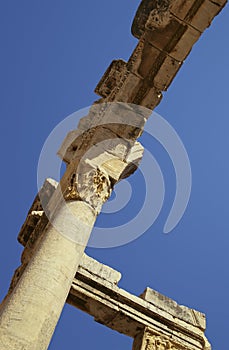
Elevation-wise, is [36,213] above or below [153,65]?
below

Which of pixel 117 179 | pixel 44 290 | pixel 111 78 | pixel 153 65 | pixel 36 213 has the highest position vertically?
pixel 111 78

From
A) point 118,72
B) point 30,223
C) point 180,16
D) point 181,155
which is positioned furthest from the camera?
point 181,155

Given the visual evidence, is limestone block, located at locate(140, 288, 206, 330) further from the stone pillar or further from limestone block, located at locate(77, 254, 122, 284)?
the stone pillar

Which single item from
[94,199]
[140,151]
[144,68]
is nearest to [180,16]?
[144,68]

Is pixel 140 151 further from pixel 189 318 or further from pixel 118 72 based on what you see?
pixel 189 318

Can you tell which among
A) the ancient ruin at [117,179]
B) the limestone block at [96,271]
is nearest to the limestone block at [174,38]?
the ancient ruin at [117,179]

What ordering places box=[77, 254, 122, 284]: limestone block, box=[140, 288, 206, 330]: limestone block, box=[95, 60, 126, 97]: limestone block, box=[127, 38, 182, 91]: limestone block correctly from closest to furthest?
1. box=[127, 38, 182, 91]: limestone block
2. box=[77, 254, 122, 284]: limestone block
3. box=[95, 60, 126, 97]: limestone block
4. box=[140, 288, 206, 330]: limestone block

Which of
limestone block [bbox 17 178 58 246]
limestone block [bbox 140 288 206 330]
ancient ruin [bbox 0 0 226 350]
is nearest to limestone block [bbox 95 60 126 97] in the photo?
ancient ruin [bbox 0 0 226 350]

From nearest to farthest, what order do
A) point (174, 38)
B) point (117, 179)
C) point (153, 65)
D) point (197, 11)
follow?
1. point (117, 179)
2. point (197, 11)
3. point (174, 38)
4. point (153, 65)

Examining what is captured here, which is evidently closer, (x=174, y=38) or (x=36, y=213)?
(x=174, y=38)

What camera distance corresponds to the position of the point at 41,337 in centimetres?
568

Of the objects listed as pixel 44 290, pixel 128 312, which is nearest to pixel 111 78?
pixel 128 312

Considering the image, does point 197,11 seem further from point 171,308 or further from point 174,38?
point 171,308

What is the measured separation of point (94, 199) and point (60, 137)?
466 centimetres
